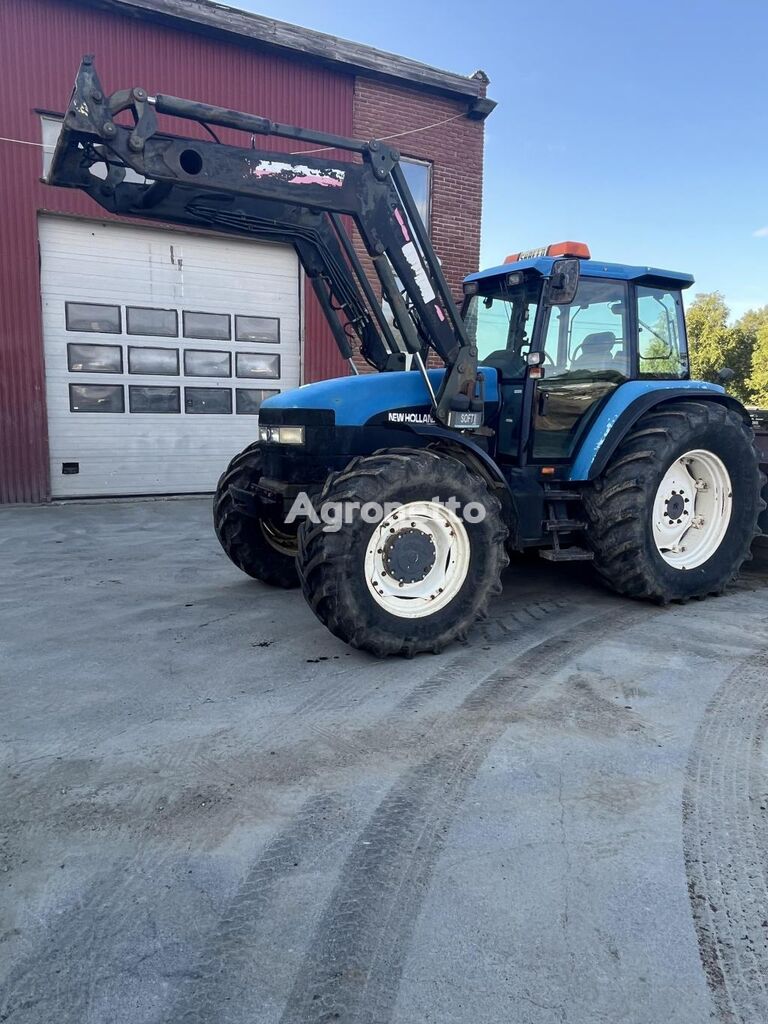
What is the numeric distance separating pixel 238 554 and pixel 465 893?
354 centimetres

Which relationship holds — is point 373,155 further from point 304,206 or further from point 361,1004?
point 361,1004

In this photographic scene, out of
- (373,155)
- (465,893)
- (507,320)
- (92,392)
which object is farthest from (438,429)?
(92,392)

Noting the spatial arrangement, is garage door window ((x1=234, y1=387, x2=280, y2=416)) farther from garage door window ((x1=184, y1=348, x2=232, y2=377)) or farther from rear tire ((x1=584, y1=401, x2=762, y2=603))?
rear tire ((x1=584, y1=401, x2=762, y2=603))

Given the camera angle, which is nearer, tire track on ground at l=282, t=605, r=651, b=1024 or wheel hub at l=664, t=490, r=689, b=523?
tire track on ground at l=282, t=605, r=651, b=1024

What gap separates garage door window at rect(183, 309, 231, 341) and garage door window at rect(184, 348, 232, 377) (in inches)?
8.9

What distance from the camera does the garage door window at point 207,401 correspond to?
10289 mm

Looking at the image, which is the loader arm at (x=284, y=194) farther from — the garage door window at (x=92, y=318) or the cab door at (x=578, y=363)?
the garage door window at (x=92, y=318)

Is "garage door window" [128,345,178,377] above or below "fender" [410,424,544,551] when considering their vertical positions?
above

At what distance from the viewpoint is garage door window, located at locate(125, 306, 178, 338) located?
9.79 meters

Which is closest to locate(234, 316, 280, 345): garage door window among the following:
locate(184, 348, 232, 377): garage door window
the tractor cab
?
locate(184, 348, 232, 377): garage door window

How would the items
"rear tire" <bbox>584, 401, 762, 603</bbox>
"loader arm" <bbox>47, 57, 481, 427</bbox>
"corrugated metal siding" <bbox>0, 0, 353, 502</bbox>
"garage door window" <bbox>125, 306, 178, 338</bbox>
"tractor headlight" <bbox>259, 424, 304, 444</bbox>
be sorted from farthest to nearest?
"garage door window" <bbox>125, 306, 178, 338</bbox> → "corrugated metal siding" <bbox>0, 0, 353, 502</bbox> → "rear tire" <bbox>584, 401, 762, 603</bbox> → "tractor headlight" <bbox>259, 424, 304, 444</bbox> → "loader arm" <bbox>47, 57, 481, 427</bbox>

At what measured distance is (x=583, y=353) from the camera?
16.2 ft

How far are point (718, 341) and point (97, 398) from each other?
26.1m

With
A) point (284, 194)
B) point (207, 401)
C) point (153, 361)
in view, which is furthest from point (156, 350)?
point (284, 194)
